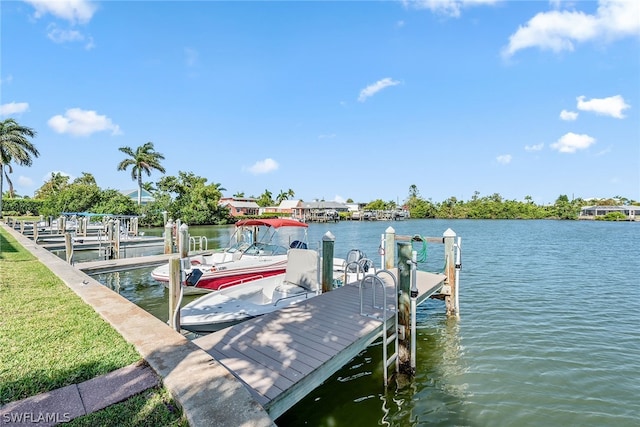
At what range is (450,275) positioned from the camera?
9156 millimetres

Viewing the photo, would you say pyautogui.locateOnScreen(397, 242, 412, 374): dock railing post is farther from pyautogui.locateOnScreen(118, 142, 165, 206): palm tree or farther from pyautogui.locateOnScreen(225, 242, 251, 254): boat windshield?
pyautogui.locateOnScreen(118, 142, 165, 206): palm tree

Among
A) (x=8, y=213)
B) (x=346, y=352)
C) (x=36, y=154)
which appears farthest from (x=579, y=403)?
(x=8, y=213)

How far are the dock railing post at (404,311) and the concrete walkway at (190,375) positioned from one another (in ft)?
11.2

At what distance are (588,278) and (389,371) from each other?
1307cm

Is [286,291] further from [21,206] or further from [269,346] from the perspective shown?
[21,206]

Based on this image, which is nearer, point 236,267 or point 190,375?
point 190,375

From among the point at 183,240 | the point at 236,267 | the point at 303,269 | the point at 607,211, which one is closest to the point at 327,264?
the point at 303,269

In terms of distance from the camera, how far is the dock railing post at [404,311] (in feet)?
19.1

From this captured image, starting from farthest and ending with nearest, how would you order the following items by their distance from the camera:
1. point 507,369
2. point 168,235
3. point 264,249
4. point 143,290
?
point 168,235
point 143,290
point 264,249
point 507,369

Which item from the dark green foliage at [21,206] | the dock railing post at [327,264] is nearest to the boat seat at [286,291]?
the dock railing post at [327,264]

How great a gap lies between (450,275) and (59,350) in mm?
8481

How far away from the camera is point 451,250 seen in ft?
29.5

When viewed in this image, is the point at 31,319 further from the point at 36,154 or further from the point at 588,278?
the point at 36,154

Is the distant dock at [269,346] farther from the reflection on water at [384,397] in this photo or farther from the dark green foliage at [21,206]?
the dark green foliage at [21,206]
